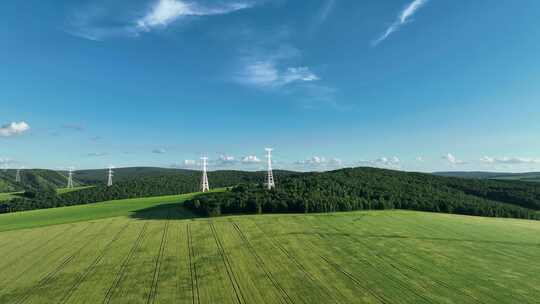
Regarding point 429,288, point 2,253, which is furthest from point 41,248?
point 429,288

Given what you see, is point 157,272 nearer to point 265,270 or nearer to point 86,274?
point 86,274

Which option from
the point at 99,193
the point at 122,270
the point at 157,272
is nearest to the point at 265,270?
the point at 157,272

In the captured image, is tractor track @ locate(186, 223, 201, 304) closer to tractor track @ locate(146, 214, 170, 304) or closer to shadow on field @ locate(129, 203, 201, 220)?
tractor track @ locate(146, 214, 170, 304)

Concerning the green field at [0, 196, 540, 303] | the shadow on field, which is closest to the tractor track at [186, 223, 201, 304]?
the green field at [0, 196, 540, 303]

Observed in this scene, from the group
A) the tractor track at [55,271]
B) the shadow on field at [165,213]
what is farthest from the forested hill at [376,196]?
the tractor track at [55,271]

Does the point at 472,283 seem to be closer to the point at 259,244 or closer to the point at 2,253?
the point at 259,244

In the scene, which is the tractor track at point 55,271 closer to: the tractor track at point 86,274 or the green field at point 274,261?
the green field at point 274,261
